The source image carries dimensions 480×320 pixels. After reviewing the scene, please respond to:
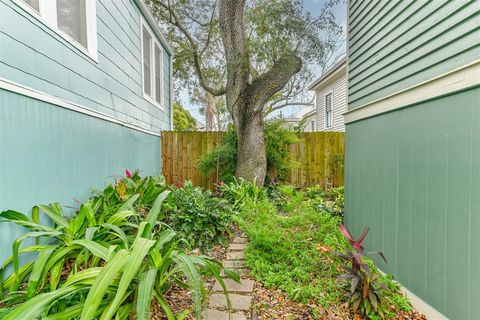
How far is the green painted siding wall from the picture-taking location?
1.94 m

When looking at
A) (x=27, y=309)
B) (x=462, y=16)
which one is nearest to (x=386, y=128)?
(x=462, y=16)

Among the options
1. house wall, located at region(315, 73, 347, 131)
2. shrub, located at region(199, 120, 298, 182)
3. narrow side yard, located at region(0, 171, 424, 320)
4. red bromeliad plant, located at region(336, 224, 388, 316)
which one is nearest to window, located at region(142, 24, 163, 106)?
shrub, located at region(199, 120, 298, 182)

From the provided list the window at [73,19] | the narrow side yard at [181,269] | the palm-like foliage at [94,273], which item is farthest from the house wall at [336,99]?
the palm-like foliage at [94,273]

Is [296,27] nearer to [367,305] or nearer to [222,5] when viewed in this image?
[222,5]

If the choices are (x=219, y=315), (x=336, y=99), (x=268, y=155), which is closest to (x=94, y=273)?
(x=219, y=315)

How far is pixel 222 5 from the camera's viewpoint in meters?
5.52

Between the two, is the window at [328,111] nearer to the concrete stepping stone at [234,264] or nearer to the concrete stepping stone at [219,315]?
the concrete stepping stone at [234,264]

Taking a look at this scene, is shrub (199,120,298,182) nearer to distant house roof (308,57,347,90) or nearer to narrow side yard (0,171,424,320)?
narrow side yard (0,171,424,320)

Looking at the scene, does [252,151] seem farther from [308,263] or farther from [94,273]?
[94,273]

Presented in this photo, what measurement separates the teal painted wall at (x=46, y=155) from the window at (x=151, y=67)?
7.39ft

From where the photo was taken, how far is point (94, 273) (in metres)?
1.56

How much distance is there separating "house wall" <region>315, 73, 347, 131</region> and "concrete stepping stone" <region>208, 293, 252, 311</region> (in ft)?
27.3

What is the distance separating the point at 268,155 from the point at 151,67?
3271 millimetres

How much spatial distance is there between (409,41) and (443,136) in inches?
39.9
